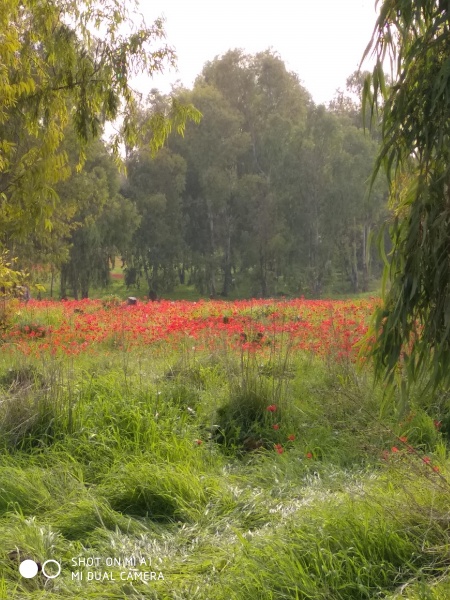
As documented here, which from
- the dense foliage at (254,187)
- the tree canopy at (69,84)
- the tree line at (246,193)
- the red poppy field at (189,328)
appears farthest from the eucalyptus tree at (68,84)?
the dense foliage at (254,187)

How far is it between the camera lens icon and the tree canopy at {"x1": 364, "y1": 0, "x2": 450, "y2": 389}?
186 centimetres

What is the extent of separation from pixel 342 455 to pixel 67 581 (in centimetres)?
246

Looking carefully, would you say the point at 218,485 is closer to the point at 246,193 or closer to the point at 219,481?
the point at 219,481

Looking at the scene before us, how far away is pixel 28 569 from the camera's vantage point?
11.6 feet

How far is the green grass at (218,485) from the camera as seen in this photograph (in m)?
3.29

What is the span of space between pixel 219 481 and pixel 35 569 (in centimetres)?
144

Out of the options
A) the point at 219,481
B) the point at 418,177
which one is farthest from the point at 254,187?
the point at 418,177

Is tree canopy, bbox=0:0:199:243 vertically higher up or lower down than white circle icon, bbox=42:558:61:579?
higher up

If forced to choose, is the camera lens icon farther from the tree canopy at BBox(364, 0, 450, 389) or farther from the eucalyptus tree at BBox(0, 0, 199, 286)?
the eucalyptus tree at BBox(0, 0, 199, 286)

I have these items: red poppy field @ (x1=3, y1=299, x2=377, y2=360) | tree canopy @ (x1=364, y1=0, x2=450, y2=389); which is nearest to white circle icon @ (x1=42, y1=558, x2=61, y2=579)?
tree canopy @ (x1=364, y1=0, x2=450, y2=389)

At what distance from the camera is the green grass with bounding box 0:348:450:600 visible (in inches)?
130

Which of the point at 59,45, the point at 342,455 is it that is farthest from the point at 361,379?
the point at 59,45

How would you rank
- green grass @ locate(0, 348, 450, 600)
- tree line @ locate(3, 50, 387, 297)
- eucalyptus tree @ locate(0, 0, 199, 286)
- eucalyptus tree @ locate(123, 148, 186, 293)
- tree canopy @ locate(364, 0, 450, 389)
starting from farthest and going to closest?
1. eucalyptus tree @ locate(123, 148, 186, 293)
2. tree line @ locate(3, 50, 387, 297)
3. eucalyptus tree @ locate(0, 0, 199, 286)
4. green grass @ locate(0, 348, 450, 600)
5. tree canopy @ locate(364, 0, 450, 389)

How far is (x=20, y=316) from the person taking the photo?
13.7 meters
